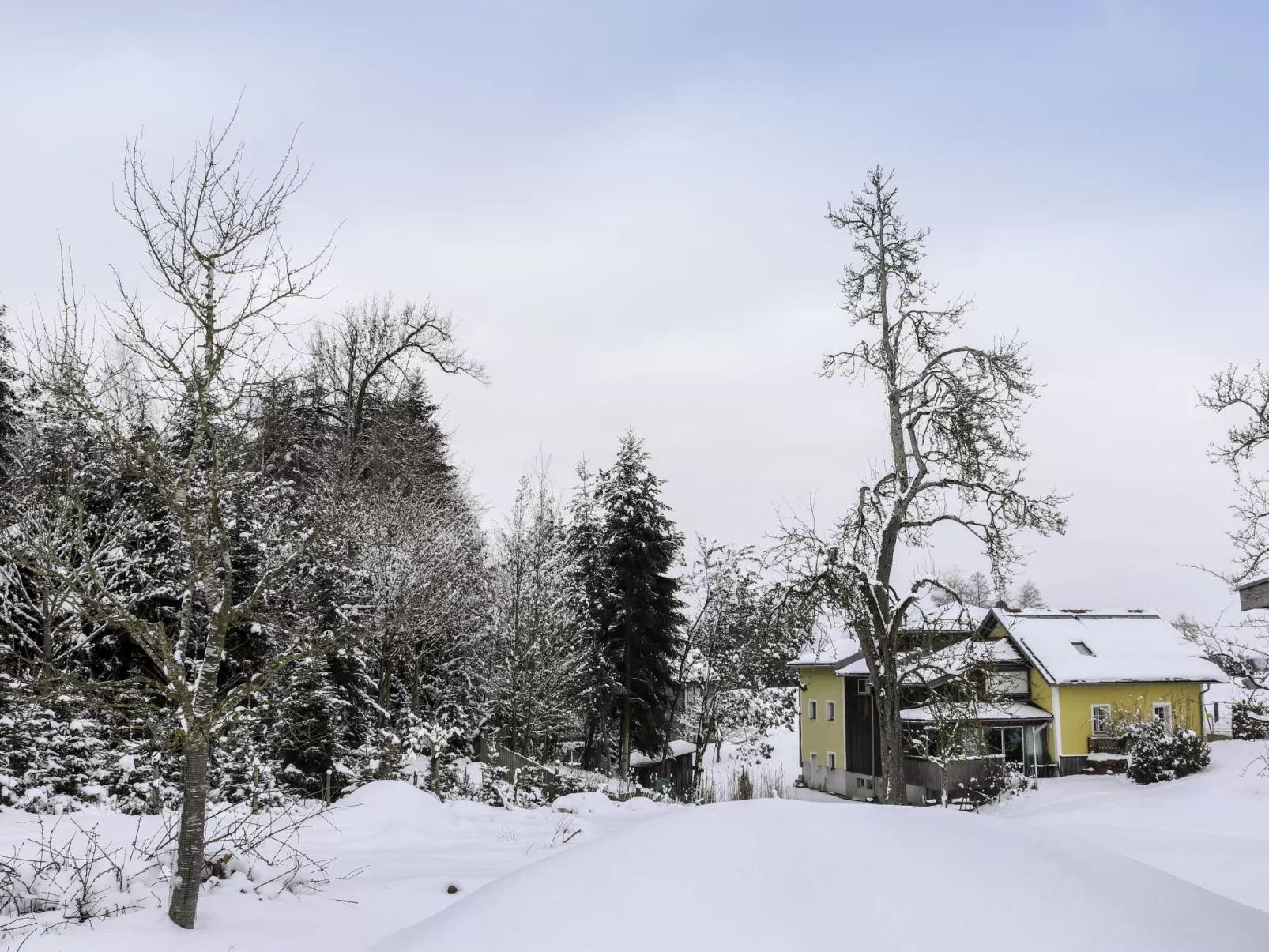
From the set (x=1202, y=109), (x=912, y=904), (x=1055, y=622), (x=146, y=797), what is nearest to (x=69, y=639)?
(x=146, y=797)

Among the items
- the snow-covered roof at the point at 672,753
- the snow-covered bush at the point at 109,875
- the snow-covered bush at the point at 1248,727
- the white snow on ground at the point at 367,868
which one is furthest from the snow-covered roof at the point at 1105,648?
the snow-covered bush at the point at 109,875

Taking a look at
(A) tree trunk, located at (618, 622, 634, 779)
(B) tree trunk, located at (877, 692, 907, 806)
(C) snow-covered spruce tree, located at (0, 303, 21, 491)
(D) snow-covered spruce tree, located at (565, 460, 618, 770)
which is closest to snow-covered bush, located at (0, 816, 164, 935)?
(B) tree trunk, located at (877, 692, 907, 806)

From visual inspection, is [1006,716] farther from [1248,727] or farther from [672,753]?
[672,753]

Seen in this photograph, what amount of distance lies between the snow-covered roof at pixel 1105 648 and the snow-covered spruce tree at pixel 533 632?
58.4 ft

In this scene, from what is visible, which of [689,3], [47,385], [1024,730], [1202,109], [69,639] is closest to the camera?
[47,385]

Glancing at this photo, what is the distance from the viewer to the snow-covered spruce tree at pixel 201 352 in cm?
593

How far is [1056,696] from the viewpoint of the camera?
29281 mm

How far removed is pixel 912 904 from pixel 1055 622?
33.9m

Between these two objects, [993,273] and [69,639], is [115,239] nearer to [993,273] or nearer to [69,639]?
[69,639]

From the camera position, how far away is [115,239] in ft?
22.6

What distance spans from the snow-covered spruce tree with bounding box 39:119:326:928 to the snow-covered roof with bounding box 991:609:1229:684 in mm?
29358

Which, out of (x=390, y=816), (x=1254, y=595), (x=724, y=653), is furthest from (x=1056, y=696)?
(x=390, y=816)

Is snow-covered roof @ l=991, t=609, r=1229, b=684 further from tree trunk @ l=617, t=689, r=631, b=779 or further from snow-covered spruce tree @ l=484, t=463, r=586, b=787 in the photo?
snow-covered spruce tree @ l=484, t=463, r=586, b=787

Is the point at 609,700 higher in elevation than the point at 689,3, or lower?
lower
